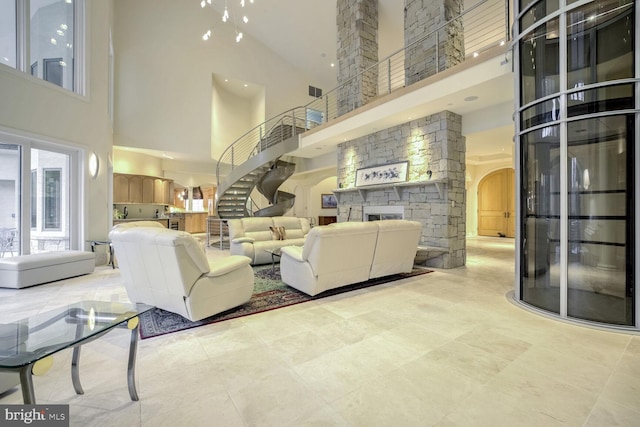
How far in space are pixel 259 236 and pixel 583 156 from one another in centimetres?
529

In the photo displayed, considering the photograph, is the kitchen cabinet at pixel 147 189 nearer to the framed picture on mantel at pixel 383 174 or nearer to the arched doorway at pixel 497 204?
the framed picture on mantel at pixel 383 174

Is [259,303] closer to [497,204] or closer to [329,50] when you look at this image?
[329,50]

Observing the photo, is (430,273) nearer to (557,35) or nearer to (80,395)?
(557,35)

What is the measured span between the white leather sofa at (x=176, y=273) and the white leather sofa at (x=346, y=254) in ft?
2.67

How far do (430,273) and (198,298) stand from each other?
Answer: 383cm

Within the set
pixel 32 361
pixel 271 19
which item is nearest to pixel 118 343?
pixel 32 361

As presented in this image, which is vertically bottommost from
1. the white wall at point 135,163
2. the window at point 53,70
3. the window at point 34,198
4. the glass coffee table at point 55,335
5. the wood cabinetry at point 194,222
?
the glass coffee table at point 55,335

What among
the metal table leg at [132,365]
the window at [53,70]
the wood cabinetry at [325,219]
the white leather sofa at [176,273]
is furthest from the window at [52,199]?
the wood cabinetry at [325,219]

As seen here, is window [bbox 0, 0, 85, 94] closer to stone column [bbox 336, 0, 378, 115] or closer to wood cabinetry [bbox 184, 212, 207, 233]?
stone column [bbox 336, 0, 378, 115]

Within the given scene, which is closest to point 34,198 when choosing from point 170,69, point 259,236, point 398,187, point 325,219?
point 259,236

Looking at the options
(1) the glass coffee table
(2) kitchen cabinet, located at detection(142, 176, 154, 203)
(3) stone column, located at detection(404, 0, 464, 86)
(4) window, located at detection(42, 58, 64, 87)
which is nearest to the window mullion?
(4) window, located at detection(42, 58, 64, 87)

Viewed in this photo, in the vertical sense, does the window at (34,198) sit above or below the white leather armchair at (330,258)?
above

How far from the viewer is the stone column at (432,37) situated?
17.6 ft

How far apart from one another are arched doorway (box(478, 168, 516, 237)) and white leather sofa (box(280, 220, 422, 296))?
319 inches
